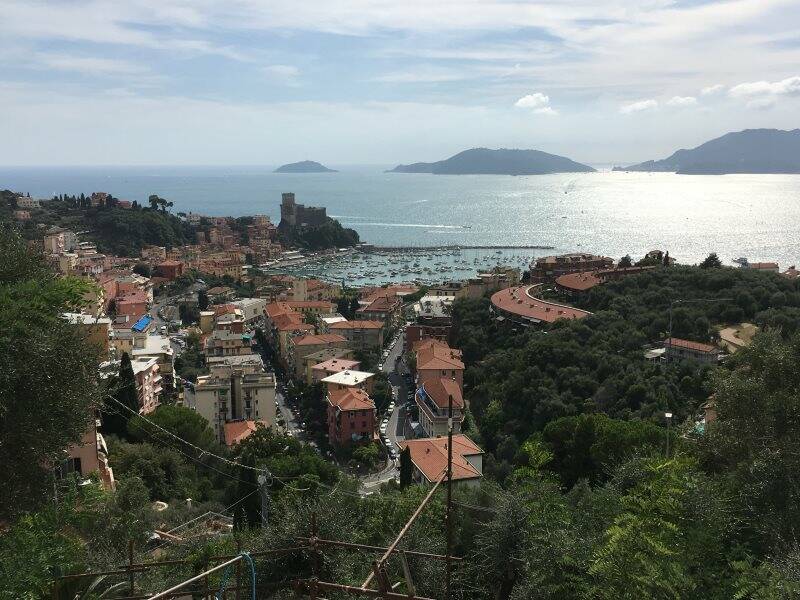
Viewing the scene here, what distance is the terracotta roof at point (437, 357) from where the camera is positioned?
1880 centimetres

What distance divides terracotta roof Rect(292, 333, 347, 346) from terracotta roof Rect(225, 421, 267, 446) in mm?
6220

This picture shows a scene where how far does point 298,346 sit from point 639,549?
18.6 metres

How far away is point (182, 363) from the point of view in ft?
71.7

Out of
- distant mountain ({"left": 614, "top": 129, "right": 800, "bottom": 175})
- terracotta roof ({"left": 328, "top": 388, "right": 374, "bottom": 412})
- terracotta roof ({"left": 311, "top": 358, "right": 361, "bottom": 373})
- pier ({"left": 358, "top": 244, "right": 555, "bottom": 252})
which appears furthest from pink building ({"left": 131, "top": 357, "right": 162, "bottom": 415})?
distant mountain ({"left": 614, "top": 129, "right": 800, "bottom": 175})

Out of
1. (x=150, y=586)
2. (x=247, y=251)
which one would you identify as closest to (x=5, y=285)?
(x=150, y=586)

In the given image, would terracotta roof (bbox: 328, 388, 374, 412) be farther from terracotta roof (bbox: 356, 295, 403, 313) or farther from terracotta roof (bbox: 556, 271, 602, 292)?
terracotta roof (bbox: 356, 295, 403, 313)

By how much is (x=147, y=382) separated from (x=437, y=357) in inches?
296

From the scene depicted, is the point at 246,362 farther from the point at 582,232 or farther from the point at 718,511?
the point at 582,232

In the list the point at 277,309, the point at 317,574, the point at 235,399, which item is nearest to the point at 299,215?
the point at 277,309

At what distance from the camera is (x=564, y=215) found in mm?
81625

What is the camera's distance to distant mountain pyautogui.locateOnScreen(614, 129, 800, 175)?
142 m

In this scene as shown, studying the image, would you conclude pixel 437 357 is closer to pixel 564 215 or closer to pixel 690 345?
pixel 690 345

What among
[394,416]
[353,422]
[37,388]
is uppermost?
[37,388]

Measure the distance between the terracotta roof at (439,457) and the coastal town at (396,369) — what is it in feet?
0.14
